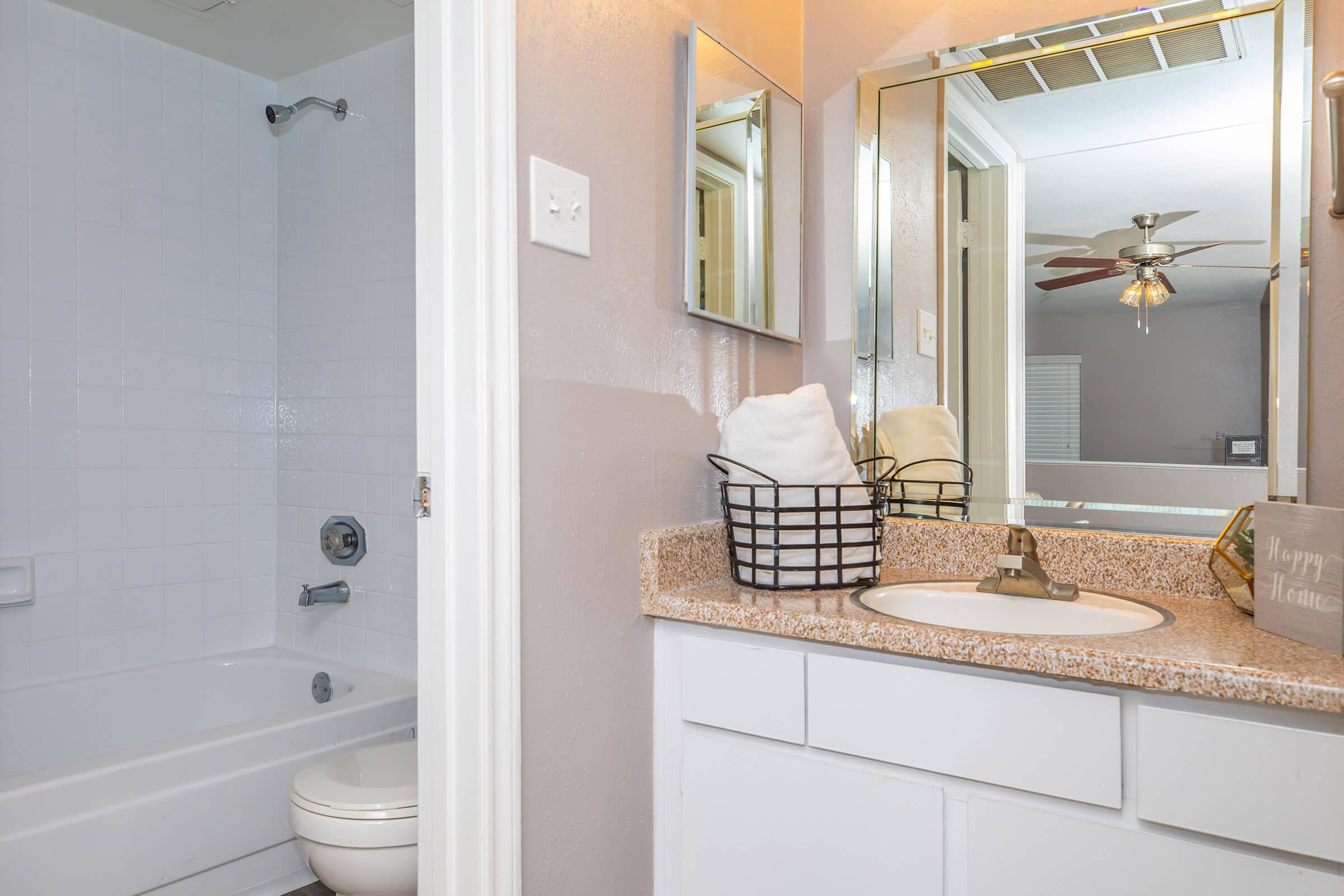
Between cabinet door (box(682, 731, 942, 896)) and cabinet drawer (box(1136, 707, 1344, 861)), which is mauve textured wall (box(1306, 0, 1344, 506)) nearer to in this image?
cabinet drawer (box(1136, 707, 1344, 861))

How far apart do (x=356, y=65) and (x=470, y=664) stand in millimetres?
2117

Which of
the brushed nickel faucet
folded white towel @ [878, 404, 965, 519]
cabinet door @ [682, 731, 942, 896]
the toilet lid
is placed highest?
folded white towel @ [878, 404, 965, 519]

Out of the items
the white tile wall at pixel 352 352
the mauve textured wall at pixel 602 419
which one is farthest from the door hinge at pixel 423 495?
the white tile wall at pixel 352 352

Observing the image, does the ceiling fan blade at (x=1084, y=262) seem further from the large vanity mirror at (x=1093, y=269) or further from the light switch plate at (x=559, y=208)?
the light switch plate at (x=559, y=208)

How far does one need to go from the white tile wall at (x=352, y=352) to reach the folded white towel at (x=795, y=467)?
1290 mm

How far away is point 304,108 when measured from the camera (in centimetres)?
261

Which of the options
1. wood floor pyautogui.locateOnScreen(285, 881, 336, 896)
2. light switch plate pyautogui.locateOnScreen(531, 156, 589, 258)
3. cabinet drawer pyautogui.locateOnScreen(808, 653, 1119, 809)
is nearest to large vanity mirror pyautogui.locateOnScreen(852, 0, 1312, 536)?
cabinet drawer pyautogui.locateOnScreen(808, 653, 1119, 809)

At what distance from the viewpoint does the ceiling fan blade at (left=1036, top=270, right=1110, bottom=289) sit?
143 cm

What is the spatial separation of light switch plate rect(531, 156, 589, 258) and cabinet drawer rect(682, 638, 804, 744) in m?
0.59

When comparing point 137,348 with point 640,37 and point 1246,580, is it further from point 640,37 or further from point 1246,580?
point 1246,580

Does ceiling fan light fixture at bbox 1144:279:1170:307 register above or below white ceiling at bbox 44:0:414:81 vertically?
below

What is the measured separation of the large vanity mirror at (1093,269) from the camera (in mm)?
1294

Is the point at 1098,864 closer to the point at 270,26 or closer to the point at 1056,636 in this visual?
the point at 1056,636

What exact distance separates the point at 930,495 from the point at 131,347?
2.18m
